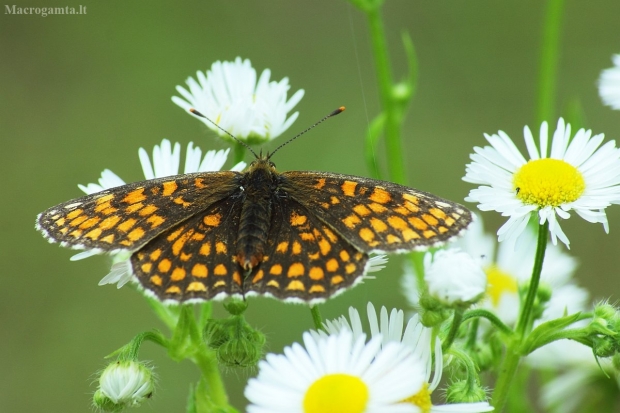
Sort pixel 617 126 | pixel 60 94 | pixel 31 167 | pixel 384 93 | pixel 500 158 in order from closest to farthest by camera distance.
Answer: pixel 500 158 → pixel 384 93 → pixel 617 126 → pixel 31 167 → pixel 60 94

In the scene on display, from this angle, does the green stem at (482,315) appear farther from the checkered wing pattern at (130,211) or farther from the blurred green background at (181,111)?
the blurred green background at (181,111)

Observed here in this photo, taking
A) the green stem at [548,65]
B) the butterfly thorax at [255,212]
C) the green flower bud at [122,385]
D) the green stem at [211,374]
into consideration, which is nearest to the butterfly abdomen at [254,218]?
the butterfly thorax at [255,212]

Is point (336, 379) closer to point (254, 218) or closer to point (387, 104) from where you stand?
point (254, 218)

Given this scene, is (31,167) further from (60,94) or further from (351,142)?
(351,142)

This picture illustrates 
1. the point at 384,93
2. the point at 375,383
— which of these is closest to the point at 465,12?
the point at 384,93

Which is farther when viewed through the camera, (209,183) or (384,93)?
(384,93)
